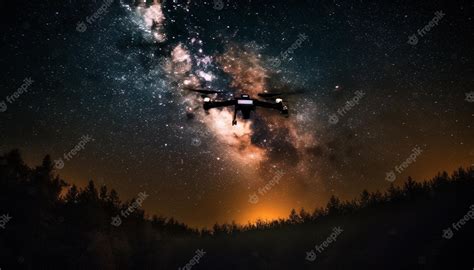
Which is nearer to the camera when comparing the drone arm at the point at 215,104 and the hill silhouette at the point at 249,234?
the drone arm at the point at 215,104

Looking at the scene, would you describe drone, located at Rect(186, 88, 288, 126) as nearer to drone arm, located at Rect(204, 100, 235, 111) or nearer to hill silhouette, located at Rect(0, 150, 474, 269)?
drone arm, located at Rect(204, 100, 235, 111)

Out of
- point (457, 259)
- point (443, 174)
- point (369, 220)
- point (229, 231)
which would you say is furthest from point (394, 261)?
point (229, 231)

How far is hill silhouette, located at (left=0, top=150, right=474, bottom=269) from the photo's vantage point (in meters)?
35.6

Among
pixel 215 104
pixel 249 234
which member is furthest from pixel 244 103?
pixel 249 234

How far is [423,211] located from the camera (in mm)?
44000

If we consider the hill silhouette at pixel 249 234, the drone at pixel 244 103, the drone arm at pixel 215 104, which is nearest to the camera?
the drone at pixel 244 103

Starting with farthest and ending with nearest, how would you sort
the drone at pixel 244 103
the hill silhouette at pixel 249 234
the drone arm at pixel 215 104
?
1. the hill silhouette at pixel 249 234
2. the drone arm at pixel 215 104
3. the drone at pixel 244 103

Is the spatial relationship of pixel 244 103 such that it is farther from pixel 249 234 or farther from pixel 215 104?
pixel 249 234

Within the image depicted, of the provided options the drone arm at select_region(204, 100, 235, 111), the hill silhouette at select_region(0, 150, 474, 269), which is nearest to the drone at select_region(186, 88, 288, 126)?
the drone arm at select_region(204, 100, 235, 111)

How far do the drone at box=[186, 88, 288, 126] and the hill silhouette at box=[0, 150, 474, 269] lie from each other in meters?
23.0

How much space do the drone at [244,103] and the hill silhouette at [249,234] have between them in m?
23.0

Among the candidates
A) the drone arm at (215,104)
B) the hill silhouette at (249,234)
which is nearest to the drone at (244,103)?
the drone arm at (215,104)

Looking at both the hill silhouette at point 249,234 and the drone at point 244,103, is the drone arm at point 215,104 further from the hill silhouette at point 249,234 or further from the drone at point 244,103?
the hill silhouette at point 249,234

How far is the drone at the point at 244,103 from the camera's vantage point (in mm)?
19297
